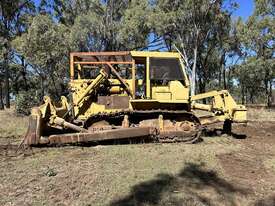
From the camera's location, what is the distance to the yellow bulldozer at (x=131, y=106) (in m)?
10.5

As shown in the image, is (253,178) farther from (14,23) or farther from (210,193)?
(14,23)

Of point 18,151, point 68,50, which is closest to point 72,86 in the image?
point 18,151

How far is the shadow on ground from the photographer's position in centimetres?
604

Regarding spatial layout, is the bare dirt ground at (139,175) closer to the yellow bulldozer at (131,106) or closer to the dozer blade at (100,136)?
the dozer blade at (100,136)

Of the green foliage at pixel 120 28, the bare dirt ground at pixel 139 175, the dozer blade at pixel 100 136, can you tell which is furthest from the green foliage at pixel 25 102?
the dozer blade at pixel 100 136

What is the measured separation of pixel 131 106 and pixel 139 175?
4063 mm

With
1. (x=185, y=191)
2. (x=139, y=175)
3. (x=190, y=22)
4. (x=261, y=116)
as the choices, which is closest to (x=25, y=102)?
(x=261, y=116)

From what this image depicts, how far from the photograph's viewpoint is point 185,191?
651 cm

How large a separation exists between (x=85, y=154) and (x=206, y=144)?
12.1ft

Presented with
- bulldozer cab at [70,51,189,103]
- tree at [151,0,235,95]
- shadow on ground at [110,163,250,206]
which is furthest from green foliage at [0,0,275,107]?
shadow on ground at [110,163,250,206]

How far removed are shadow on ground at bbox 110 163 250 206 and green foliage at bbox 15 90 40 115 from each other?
1706cm

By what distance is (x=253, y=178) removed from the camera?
7.59 m

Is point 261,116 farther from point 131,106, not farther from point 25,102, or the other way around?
point 25,102

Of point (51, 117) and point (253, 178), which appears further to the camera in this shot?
point (51, 117)
